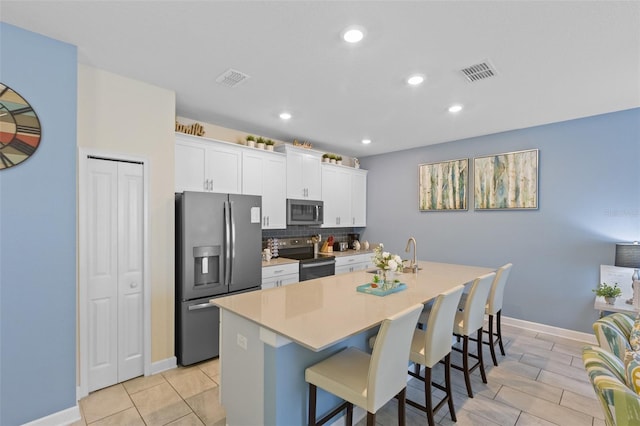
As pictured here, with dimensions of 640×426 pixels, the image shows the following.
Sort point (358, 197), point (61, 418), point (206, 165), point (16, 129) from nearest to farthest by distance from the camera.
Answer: point (16, 129)
point (61, 418)
point (206, 165)
point (358, 197)

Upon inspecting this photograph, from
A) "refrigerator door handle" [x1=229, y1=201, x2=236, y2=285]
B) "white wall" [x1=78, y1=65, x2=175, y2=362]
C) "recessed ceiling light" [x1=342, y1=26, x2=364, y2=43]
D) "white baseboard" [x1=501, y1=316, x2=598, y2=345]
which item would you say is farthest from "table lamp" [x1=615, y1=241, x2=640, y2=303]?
"white wall" [x1=78, y1=65, x2=175, y2=362]

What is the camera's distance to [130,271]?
284 cm

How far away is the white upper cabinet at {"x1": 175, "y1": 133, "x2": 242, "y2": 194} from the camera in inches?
138

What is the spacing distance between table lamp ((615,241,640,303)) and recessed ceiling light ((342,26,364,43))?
3553 mm

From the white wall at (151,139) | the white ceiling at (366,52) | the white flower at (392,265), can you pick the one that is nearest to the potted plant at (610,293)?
the white ceiling at (366,52)

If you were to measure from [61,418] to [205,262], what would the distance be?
5.05 ft

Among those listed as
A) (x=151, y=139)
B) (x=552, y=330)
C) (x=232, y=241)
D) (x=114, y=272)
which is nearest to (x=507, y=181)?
(x=552, y=330)

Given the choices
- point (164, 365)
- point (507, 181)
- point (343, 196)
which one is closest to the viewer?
point (164, 365)

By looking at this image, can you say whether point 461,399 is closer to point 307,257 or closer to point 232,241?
point 232,241

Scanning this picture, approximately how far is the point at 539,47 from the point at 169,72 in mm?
2980

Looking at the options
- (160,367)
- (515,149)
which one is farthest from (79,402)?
(515,149)

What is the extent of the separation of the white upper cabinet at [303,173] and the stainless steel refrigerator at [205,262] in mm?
1356

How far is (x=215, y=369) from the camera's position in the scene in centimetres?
303

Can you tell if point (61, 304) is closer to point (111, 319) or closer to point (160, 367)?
point (111, 319)
